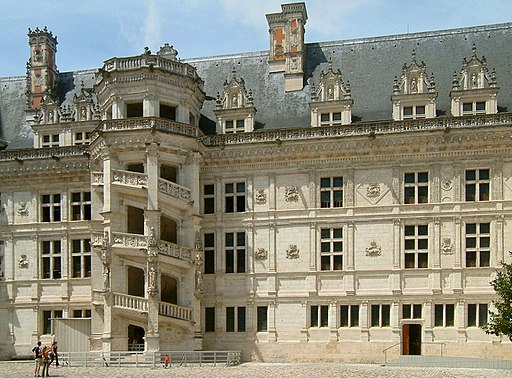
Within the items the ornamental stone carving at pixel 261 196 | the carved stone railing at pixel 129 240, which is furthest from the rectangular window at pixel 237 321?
the carved stone railing at pixel 129 240

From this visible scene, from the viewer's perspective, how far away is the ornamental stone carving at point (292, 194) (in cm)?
3503

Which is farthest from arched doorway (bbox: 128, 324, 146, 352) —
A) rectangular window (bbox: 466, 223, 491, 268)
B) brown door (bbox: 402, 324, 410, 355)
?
rectangular window (bbox: 466, 223, 491, 268)

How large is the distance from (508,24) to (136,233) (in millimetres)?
20220

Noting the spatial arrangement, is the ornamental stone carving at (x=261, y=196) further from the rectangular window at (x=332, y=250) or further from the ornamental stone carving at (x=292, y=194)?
the rectangular window at (x=332, y=250)

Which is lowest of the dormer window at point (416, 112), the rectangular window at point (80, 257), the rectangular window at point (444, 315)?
the rectangular window at point (444, 315)

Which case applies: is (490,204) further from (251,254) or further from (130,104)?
(130,104)

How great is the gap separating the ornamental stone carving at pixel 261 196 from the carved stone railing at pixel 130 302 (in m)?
7.00

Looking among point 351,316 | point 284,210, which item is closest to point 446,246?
point 351,316

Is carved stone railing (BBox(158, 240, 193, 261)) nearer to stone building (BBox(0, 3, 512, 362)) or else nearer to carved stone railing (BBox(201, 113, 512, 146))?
stone building (BBox(0, 3, 512, 362))

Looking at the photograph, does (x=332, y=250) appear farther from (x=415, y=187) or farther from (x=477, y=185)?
(x=477, y=185)

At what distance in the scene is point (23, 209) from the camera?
126 feet

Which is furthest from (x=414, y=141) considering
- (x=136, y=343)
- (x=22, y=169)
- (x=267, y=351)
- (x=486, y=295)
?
(x=22, y=169)

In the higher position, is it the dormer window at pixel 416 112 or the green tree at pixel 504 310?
the dormer window at pixel 416 112

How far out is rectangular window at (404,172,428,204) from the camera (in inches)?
1326
